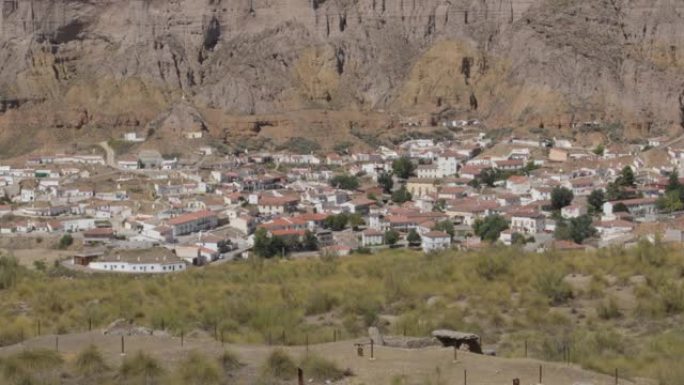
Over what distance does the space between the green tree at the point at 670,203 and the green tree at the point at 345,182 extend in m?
20.1

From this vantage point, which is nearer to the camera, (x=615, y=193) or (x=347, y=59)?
(x=615, y=193)

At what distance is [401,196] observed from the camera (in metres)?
64.6

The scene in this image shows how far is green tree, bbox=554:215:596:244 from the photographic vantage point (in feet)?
155

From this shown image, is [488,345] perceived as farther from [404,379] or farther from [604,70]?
[604,70]

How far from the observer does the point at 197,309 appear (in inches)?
805

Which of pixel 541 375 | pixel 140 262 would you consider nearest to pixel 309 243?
pixel 140 262

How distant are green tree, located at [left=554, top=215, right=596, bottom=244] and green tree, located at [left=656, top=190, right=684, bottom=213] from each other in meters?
6.19

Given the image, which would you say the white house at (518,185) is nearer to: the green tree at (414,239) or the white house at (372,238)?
the green tree at (414,239)

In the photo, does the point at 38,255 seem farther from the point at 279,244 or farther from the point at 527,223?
the point at 527,223

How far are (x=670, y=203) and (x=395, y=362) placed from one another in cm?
4355

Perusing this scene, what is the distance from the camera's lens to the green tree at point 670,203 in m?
54.5

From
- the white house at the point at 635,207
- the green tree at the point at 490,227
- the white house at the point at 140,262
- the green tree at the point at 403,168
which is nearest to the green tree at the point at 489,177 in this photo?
the green tree at the point at 403,168

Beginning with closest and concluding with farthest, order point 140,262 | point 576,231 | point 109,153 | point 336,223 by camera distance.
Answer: point 140,262, point 576,231, point 336,223, point 109,153

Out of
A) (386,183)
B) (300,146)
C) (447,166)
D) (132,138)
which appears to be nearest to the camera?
(386,183)
